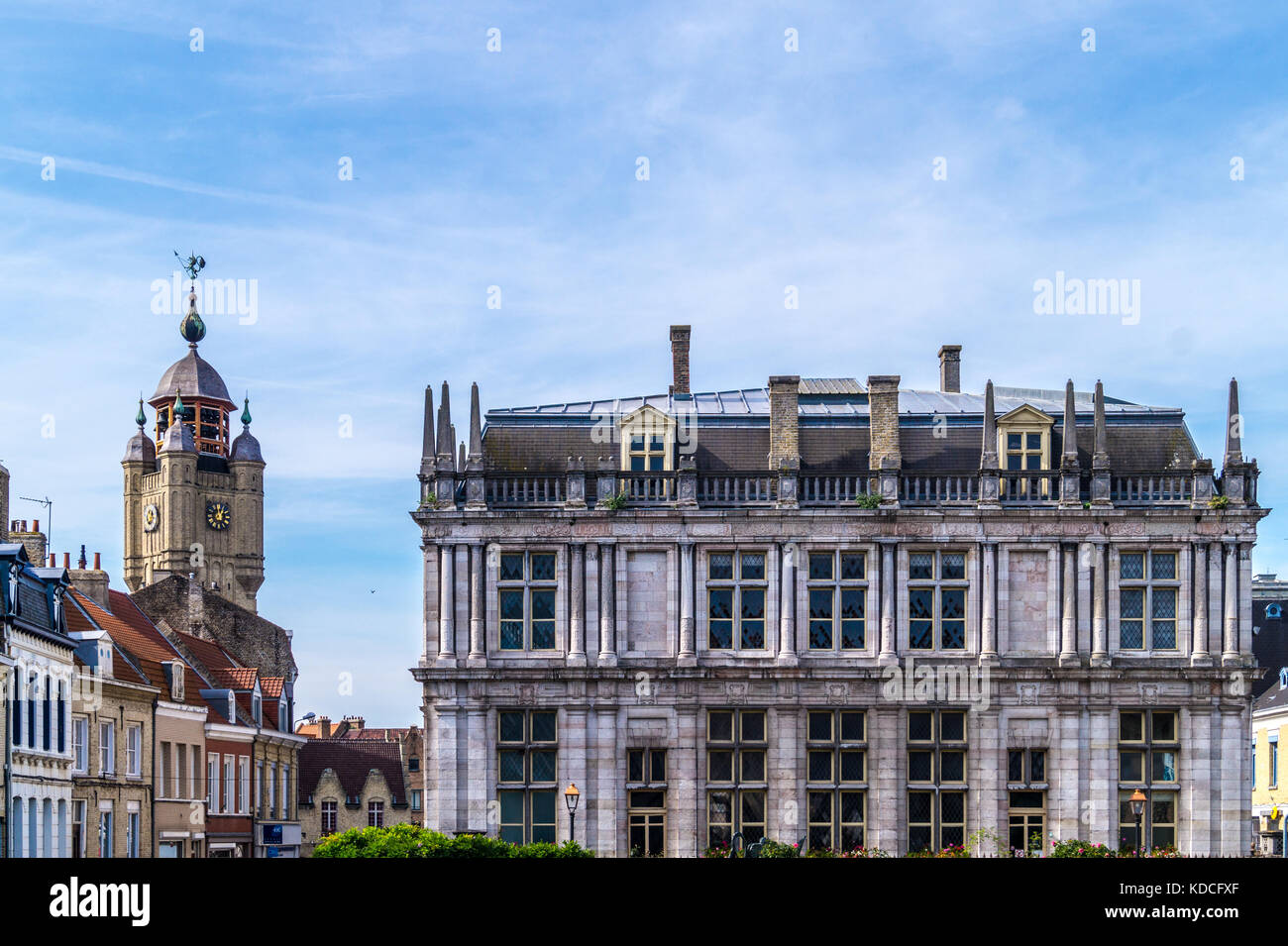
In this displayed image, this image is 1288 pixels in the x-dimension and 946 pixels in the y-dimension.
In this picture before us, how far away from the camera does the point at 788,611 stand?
44.4 metres

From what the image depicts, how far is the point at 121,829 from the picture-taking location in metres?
52.3

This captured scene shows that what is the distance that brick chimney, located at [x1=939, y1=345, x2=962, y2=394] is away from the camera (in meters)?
53.6

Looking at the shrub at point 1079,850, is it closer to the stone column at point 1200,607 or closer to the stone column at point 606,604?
the stone column at point 1200,607

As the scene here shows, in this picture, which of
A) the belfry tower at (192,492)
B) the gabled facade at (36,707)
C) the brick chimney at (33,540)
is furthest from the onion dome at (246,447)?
the gabled facade at (36,707)

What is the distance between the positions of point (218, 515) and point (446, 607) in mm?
134126

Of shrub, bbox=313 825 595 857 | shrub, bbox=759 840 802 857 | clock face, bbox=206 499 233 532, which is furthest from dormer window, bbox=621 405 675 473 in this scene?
clock face, bbox=206 499 233 532

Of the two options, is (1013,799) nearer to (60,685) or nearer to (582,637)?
(582,637)

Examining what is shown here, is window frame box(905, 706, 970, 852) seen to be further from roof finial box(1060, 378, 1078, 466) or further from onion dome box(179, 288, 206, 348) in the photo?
onion dome box(179, 288, 206, 348)

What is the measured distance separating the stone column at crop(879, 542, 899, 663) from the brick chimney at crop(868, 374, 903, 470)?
99.4 inches

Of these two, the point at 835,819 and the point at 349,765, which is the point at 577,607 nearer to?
the point at 835,819

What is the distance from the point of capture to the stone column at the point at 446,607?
44.4 meters

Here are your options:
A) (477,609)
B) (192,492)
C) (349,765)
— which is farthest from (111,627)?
(192,492)

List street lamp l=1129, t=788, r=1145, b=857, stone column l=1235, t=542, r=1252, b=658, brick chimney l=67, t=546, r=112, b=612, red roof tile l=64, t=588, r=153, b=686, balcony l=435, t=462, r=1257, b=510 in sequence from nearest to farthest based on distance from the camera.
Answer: street lamp l=1129, t=788, r=1145, b=857, stone column l=1235, t=542, r=1252, b=658, balcony l=435, t=462, r=1257, b=510, red roof tile l=64, t=588, r=153, b=686, brick chimney l=67, t=546, r=112, b=612

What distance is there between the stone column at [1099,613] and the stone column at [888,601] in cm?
526
